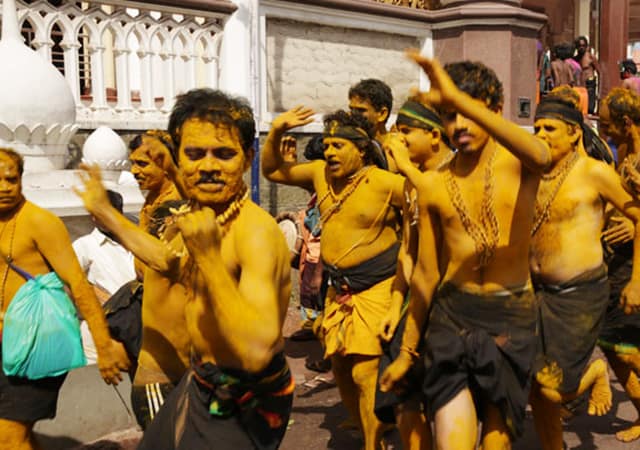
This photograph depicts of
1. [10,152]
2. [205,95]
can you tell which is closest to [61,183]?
[10,152]

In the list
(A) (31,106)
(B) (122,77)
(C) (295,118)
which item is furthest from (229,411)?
(B) (122,77)

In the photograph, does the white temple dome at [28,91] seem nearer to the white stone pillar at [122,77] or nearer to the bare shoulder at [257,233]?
the white stone pillar at [122,77]

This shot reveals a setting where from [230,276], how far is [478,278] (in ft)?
4.71

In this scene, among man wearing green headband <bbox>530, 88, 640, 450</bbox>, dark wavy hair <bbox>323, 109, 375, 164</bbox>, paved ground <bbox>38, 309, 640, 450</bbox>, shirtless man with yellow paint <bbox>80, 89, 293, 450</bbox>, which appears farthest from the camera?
paved ground <bbox>38, 309, 640, 450</bbox>

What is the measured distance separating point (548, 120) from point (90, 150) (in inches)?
184

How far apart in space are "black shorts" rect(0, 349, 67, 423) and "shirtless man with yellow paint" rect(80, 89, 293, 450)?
1232mm

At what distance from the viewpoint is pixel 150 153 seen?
4.12 m

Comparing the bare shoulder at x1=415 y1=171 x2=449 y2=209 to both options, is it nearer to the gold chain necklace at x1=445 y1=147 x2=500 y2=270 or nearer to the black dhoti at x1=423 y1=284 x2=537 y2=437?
the gold chain necklace at x1=445 y1=147 x2=500 y2=270

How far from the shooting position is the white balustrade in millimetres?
8508

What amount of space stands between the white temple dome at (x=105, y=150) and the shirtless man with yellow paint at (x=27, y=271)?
3.48 meters

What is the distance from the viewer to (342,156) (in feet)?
16.4

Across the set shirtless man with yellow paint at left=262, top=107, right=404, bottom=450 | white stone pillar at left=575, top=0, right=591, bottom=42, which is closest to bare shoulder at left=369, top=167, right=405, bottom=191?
shirtless man with yellow paint at left=262, top=107, right=404, bottom=450

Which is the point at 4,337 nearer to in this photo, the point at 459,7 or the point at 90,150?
the point at 90,150

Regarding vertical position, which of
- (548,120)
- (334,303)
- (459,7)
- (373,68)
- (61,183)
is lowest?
(334,303)
